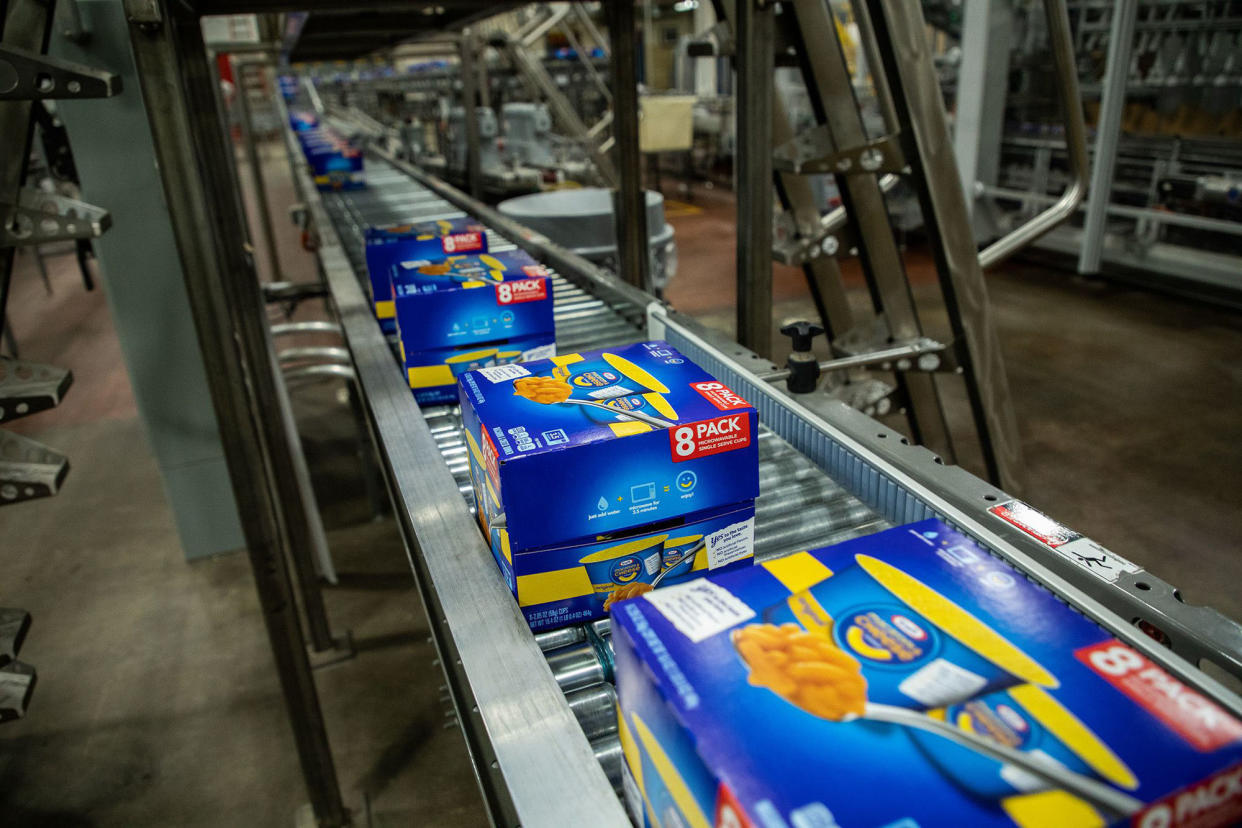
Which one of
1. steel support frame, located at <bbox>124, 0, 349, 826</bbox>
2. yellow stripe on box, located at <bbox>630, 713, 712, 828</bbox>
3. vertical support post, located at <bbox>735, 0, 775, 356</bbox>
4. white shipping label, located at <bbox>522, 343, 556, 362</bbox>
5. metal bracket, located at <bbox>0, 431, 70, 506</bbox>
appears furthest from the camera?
vertical support post, located at <bbox>735, 0, 775, 356</bbox>

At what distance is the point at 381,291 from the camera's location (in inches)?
82.9

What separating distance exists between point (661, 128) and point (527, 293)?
7786 millimetres

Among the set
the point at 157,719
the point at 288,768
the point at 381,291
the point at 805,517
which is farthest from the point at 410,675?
the point at 805,517

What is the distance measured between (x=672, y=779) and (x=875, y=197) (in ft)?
7.88

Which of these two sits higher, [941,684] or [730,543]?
[941,684]

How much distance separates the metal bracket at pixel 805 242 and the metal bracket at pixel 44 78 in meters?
1.82

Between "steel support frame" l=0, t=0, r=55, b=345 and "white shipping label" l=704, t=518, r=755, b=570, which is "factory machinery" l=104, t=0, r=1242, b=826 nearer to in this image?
"white shipping label" l=704, t=518, r=755, b=570

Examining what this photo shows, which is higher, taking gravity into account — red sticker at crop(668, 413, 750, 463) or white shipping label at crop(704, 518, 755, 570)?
red sticker at crop(668, 413, 750, 463)

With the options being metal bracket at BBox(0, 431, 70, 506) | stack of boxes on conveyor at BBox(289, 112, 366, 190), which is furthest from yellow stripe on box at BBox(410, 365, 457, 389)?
stack of boxes on conveyor at BBox(289, 112, 366, 190)

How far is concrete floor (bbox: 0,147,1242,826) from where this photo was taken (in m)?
2.46

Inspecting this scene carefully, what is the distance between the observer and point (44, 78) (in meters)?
1.47

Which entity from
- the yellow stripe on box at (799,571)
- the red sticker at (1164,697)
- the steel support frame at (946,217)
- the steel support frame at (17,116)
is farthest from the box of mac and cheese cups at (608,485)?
the steel support frame at (946,217)

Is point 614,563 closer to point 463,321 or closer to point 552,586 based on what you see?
point 552,586

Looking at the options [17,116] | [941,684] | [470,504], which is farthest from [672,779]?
[17,116]
